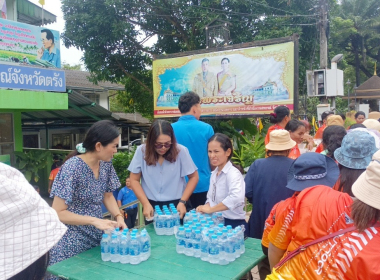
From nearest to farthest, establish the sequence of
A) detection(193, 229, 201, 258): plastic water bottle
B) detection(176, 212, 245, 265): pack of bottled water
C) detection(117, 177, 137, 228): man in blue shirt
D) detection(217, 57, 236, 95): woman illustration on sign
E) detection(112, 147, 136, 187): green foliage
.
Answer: detection(176, 212, 245, 265): pack of bottled water, detection(193, 229, 201, 258): plastic water bottle, detection(117, 177, 137, 228): man in blue shirt, detection(217, 57, 236, 95): woman illustration on sign, detection(112, 147, 136, 187): green foliage

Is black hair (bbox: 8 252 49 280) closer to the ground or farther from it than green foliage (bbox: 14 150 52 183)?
farther from it

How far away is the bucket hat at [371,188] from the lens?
1.31m

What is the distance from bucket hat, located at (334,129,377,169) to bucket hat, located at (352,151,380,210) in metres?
0.59

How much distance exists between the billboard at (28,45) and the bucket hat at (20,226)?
24.4 feet

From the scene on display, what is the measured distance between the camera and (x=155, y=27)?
41.7 ft

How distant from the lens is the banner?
7191 millimetres

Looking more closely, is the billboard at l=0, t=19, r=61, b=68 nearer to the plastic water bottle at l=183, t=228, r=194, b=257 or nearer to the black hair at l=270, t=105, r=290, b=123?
the black hair at l=270, t=105, r=290, b=123

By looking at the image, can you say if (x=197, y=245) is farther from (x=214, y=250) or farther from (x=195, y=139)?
(x=195, y=139)

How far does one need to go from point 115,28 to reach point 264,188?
33.7 ft

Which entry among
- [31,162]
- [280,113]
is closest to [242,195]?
[280,113]

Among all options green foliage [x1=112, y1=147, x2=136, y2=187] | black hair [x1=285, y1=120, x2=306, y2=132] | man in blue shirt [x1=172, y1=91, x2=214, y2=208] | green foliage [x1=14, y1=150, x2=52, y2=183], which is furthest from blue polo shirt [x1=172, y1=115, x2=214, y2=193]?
green foliage [x1=14, y1=150, x2=52, y2=183]

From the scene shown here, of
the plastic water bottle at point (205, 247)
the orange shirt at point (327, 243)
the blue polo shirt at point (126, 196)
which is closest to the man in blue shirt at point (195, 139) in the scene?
the plastic water bottle at point (205, 247)

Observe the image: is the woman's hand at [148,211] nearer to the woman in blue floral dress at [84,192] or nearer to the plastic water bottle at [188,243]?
the woman in blue floral dress at [84,192]

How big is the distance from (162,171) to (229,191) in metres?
0.64
